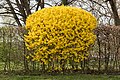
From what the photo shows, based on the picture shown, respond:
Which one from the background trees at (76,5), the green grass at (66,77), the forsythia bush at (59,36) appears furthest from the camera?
the background trees at (76,5)

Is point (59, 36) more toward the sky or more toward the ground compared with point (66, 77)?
more toward the sky

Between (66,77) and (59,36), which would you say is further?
(59,36)

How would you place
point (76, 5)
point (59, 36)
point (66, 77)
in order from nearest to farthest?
point (66, 77) → point (59, 36) → point (76, 5)

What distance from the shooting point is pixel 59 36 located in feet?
35.1

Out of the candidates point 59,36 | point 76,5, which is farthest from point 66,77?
point 76,5

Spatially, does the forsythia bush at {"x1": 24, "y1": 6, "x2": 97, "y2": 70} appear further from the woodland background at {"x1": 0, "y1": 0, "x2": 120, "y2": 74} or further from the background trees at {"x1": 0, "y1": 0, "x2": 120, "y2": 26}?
the background trees at {"x1": 0, "y1": 0, "x2": 120, "y2": 26}

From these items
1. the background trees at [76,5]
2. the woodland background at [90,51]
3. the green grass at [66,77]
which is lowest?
the green grass at [66,77]

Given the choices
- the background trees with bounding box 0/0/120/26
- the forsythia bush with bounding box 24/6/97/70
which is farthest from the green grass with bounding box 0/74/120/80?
the background trees with bounding box 0/0/120/26

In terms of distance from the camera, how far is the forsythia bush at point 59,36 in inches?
421

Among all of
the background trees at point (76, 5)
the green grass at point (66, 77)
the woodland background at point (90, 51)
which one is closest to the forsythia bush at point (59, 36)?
the woodland background at point (90, 51)

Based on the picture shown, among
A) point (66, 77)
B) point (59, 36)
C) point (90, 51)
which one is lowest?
point (66, 77)

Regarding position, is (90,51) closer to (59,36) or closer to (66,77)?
(59,36)

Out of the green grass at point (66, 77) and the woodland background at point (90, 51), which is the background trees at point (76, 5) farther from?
the green grass at point (66, 77)

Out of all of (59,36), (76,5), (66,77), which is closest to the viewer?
(66,77)
